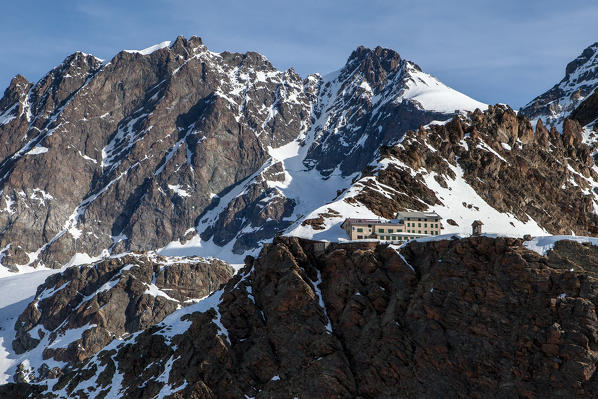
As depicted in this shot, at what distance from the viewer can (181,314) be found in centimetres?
12100

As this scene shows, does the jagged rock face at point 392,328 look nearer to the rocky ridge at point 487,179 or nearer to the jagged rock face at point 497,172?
the rocky ridge at point 487,179

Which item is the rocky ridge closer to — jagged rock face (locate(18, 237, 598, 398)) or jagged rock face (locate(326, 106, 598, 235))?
jagged rock face (locate(326, 106, 598, 235))

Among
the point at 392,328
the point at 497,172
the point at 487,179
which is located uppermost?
the point at 497,172

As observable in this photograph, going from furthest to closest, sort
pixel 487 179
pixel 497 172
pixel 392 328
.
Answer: pixel 497 172 → pixel 487 179 → pixel 392 328

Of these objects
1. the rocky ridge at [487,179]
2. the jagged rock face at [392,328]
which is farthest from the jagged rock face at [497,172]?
the jagged rock face at [392,328]

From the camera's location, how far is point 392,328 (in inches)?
3371

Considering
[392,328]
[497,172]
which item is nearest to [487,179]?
[497,172]

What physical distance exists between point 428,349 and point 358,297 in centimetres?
1376

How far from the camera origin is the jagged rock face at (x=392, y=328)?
76000mm

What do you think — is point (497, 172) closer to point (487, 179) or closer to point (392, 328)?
point (487, 179)

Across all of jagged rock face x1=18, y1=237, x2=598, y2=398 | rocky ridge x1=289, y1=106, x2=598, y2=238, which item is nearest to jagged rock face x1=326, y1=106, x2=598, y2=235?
rocky ridge x1=289, y1=106, x2=598, y2=238

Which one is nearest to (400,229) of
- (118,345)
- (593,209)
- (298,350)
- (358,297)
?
(358,297)

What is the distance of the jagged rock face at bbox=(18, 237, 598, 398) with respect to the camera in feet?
249

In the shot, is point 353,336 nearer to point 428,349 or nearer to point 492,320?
point 428,349
